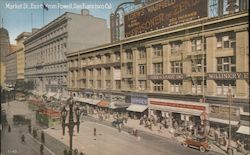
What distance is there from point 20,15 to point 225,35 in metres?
5.86

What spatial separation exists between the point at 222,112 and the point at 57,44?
5.08 meters

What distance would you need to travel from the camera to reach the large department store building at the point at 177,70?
6.28 m

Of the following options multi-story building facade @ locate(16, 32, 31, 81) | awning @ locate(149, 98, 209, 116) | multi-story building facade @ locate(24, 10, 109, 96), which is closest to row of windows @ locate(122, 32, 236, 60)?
multi-story building facade @ locate(24, 10, 109, 96)

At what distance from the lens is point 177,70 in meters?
7.07

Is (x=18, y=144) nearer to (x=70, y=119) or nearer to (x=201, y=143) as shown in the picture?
(x=70, y=119)

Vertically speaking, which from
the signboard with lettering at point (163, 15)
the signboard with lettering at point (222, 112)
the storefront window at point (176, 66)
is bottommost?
the signboard with lettering at point (222, 112)

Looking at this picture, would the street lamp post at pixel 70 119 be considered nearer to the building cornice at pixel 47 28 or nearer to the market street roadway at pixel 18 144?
the market street roadway at pixel 18 144

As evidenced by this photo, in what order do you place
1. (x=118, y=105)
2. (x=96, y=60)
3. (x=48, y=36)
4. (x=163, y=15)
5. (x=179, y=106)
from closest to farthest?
(x=179, y=106) < (x=163, y=15) < (x=96, y=60) < (x=118, y=105) < (x=48, y=36)

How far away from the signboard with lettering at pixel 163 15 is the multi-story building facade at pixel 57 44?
83 centimetres

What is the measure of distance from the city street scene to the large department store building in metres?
0.03

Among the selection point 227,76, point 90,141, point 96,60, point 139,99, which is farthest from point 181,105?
point 90,141

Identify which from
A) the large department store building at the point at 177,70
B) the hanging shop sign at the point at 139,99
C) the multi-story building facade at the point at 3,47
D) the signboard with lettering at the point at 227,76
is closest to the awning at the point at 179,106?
the large department store building at the point at 177,70

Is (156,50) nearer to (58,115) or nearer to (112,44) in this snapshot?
(112,44)

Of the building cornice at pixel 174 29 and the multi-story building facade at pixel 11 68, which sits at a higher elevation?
the building cornice at pixel 174 29
